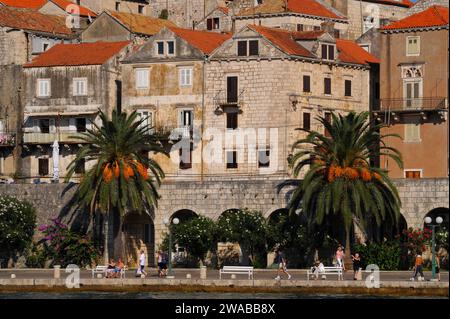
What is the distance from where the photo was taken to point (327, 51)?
119 m

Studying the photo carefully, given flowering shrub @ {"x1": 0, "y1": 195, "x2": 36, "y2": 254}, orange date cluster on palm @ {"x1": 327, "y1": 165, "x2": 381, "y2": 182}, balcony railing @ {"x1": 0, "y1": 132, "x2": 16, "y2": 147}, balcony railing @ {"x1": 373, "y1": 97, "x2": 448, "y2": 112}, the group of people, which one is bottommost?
the group of people

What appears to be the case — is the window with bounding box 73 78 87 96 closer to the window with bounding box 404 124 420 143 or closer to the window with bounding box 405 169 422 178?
the window with bounding box 404 124 420 143

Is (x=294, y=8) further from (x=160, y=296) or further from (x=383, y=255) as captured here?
(x=160, y=296)

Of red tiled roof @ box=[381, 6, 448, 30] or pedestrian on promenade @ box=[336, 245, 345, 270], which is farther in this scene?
red tiled roof @ box=[381, 6, 448, 30]

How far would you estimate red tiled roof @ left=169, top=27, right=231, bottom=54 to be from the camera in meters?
119

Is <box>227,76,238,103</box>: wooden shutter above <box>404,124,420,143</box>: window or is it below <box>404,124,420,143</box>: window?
above

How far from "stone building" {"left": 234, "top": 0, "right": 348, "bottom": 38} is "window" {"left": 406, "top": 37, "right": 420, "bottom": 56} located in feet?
46.3

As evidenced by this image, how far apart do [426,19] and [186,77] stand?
1476cm

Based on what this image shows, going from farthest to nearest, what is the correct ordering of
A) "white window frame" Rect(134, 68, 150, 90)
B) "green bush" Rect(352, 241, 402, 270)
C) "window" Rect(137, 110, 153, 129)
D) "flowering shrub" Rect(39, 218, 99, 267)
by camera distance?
"white window frame" Rect(134, 68, 150, 90)
"window" Rect(137, 110, 153, 129)
"flowering shrub" Rect(39, 218, 99, 267)
"green bush" Rect(352, 241, 402, 270)

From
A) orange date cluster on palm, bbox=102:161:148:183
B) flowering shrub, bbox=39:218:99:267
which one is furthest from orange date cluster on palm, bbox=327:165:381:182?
flowering shrub, bbox=39:218:99:267

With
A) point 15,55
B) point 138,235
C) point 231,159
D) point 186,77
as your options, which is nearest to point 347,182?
point 231,159

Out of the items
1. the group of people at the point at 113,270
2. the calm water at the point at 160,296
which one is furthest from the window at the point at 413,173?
the calm water at the point at 160,296

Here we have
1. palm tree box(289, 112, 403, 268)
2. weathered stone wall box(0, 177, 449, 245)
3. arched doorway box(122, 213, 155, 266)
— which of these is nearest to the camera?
palm tree box(289, 112, 403, 268)
